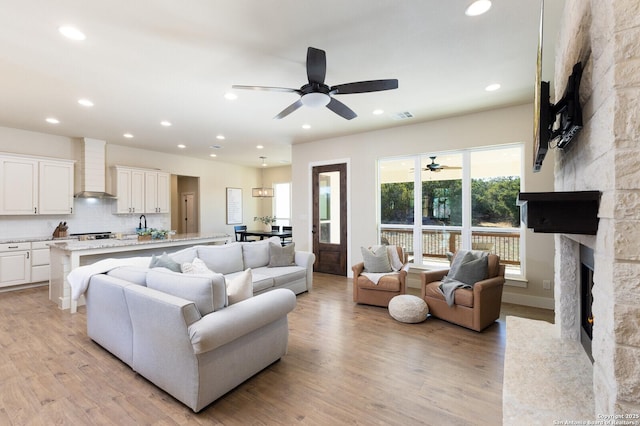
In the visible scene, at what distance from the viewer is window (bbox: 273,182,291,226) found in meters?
10.3

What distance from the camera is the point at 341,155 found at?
6.06m

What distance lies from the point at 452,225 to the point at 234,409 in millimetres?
4190

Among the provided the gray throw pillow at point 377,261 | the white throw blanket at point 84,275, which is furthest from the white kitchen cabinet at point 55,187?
the gray throw pillow at point 377,261

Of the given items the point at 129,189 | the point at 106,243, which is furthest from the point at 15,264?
the point at 129,189

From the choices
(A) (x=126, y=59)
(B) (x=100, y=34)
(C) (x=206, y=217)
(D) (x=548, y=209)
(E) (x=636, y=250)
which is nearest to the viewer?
(E) (x=636, y=250)

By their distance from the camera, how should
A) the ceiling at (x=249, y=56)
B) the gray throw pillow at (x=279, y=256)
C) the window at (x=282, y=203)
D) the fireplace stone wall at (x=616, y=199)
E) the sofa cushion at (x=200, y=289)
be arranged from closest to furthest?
the fireplace stone wall at (x=616, y=199)
the sofa cushion at (x=200, y=289)
the ceiling at (x=249, y=56)
the gray throw pillow at (x=279, y=256)
the window at (x=282, y=203)

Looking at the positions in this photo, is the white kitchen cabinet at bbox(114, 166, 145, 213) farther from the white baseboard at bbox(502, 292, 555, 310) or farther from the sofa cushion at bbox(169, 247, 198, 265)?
the white baseboard at bbox(502, 292, 555, 310)

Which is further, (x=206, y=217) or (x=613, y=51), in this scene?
(x=206, y=217)

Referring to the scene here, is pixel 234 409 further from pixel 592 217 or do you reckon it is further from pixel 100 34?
pixel 100 34

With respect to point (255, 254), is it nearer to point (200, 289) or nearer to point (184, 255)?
point (184, 255)

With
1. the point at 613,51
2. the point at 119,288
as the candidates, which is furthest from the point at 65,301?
the point at 613,51

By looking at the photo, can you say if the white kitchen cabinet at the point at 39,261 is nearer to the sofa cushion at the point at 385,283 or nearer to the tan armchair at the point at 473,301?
the sofa cushion at the point at 385,283

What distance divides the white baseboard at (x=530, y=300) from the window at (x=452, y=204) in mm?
340

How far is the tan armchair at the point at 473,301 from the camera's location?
129 inches
